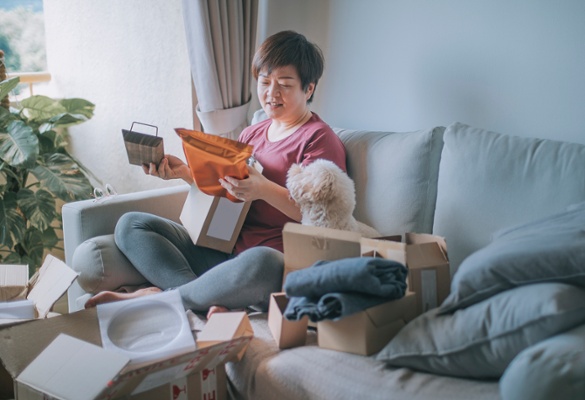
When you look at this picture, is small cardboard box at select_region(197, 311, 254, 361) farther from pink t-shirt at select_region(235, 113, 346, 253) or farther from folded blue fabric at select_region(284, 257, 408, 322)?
pink t-shirt at select_region(235, 113, 346, 253)

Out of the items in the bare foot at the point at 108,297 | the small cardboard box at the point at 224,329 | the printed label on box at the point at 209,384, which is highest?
the small cardboard box at the point at 224,329

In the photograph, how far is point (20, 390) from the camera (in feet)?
4.49

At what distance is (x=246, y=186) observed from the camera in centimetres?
178

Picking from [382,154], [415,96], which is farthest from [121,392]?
[415,96]

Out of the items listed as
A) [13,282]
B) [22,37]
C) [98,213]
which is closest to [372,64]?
[98,213]

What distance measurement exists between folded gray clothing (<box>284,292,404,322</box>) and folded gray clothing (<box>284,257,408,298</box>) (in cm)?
2

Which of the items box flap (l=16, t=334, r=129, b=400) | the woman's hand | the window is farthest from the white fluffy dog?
the window

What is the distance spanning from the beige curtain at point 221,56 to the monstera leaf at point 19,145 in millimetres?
677

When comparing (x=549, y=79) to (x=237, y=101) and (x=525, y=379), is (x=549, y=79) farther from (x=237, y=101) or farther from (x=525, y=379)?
(x=237, y=101)

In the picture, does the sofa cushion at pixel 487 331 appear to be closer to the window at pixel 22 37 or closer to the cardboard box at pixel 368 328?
the cardboard box at pixel 368 328

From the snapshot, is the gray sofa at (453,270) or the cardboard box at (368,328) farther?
the cardboard box at (368,328)

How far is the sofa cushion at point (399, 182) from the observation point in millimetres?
1847

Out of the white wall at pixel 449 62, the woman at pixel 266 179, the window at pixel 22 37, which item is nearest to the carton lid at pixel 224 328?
the woman at pixel 266 179

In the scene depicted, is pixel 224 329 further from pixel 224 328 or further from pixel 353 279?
pixel 353 279
